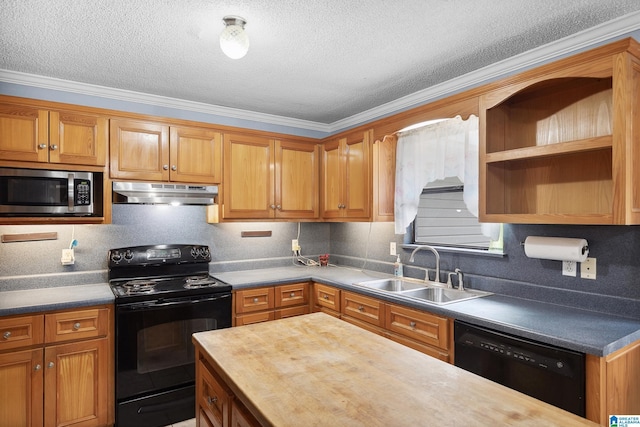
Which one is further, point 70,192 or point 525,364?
point 70,192

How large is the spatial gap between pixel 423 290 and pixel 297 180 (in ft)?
5.28

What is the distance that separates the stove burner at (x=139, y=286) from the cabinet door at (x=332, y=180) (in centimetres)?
172

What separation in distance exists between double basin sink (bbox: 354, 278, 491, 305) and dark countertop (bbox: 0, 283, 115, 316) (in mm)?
1890

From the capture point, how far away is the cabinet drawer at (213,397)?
1356mm

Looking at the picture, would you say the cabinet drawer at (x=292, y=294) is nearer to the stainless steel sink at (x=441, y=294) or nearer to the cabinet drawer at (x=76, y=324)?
the stainless steel sink at (x=441, y=294)

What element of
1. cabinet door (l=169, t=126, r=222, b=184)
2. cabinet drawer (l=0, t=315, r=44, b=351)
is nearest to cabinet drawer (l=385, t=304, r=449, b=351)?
cabinet door (l=169, t=126, r=222, b=184)

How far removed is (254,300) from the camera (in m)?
3.12

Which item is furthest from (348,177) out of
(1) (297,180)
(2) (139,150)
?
(2) (139,150)

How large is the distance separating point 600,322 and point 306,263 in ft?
8.74

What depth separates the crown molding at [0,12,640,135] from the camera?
81.8 inches

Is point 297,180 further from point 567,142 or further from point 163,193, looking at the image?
point 567,142

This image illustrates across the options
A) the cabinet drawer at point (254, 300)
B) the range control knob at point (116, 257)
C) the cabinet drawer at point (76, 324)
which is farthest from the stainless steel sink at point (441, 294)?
the range control knob at point (116, 257)

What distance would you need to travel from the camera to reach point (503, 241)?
8.38 ft

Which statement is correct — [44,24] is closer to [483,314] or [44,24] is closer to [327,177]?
[327,177]
